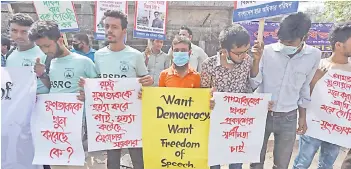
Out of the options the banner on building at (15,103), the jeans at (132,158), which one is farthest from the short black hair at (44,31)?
the jeans at (132,158)

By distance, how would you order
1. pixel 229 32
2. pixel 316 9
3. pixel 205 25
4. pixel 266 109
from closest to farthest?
pixel 229 32 → pixel 266 109 → pixel 205 25 → pixel 316 9

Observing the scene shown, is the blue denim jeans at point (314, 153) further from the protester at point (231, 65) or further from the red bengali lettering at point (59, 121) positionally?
the red bengali lettering at point (59, 121)

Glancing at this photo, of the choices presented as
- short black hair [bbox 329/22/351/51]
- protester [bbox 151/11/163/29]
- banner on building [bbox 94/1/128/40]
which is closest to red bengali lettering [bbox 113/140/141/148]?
short black hair [bbox 329/22/351/51]

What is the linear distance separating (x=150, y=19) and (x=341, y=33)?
130 inches

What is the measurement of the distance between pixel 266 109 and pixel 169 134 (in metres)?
0.93

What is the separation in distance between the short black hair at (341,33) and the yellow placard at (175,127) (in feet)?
4.39

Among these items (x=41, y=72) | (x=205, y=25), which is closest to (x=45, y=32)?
(x=41, y=72)

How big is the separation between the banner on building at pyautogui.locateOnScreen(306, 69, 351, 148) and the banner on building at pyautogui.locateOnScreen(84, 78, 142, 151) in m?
1.71

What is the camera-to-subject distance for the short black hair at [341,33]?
3320 mm

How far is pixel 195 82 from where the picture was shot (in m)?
3.36

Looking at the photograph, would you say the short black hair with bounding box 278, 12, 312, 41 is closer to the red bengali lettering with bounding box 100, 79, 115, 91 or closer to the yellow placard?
the yellow placard

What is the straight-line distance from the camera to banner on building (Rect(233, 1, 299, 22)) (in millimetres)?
3354

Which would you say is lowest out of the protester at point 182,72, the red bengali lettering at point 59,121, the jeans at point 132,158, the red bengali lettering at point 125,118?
the jeans at point 132,158

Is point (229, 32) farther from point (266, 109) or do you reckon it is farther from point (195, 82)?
point (266, 109)
